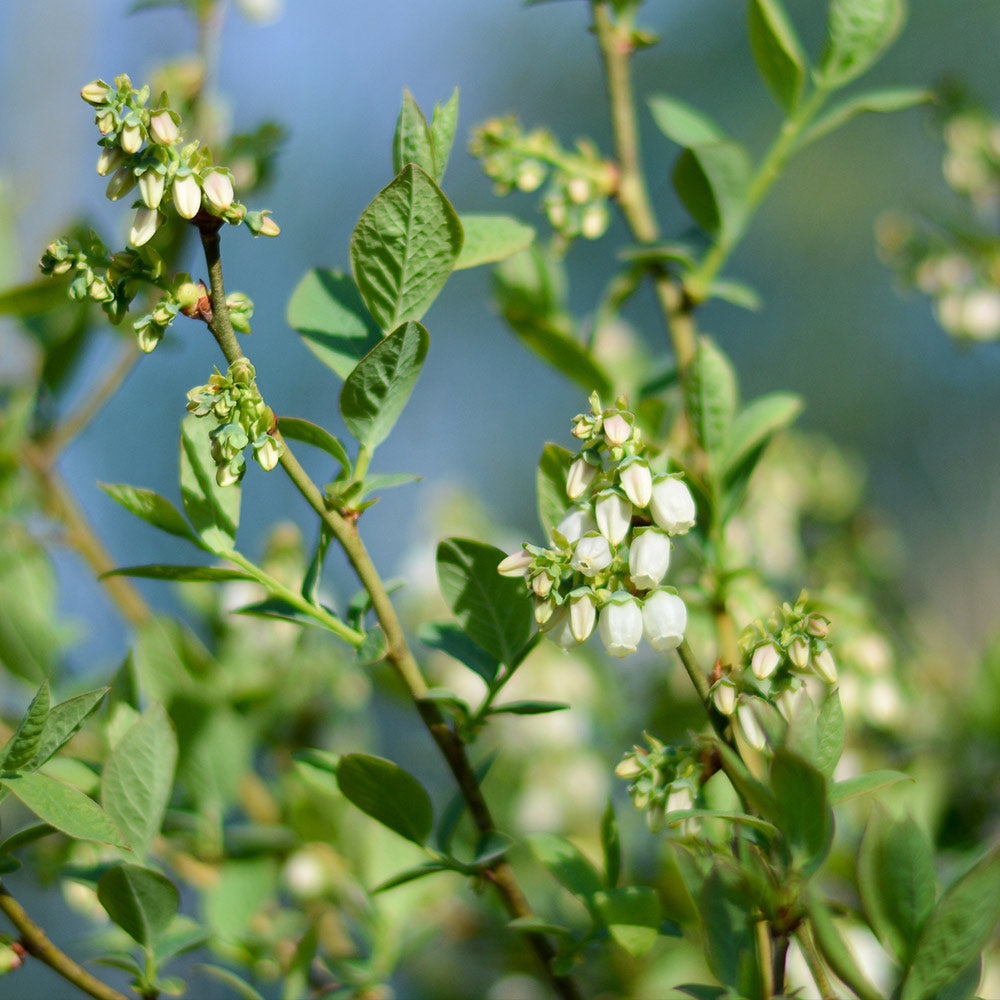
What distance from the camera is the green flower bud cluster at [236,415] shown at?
0.99 ft

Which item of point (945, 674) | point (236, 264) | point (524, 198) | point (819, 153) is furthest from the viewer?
point (819, 153)

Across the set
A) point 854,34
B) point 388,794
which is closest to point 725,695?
point 388,794

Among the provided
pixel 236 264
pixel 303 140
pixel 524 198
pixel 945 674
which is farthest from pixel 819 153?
pixel 945 674

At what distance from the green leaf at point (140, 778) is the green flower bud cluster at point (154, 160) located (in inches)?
6.6

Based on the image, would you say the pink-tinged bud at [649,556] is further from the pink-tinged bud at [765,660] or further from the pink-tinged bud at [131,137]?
the pink-tinged bud at [131,137]

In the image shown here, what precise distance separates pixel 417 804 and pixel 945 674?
2.27 ft

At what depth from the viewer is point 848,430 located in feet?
11.7

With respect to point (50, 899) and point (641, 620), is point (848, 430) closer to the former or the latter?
point (50, 899)

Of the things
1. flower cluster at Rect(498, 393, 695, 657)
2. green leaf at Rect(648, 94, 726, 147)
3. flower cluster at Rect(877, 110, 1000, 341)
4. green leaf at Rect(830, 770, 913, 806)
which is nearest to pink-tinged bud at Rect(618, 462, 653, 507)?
flower cluster at Rect(498, 393, 695, 657)

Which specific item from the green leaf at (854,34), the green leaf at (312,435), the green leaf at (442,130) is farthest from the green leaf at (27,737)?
the green leaf at (854,34)

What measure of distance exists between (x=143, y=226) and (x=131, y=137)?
0.09ft

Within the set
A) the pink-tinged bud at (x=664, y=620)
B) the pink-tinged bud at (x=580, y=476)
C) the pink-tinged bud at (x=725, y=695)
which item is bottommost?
the pink-tinged bud at (x=725, y=695)

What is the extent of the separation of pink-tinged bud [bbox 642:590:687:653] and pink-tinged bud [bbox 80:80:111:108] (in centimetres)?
23

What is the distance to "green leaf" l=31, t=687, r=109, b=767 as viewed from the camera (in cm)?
31
